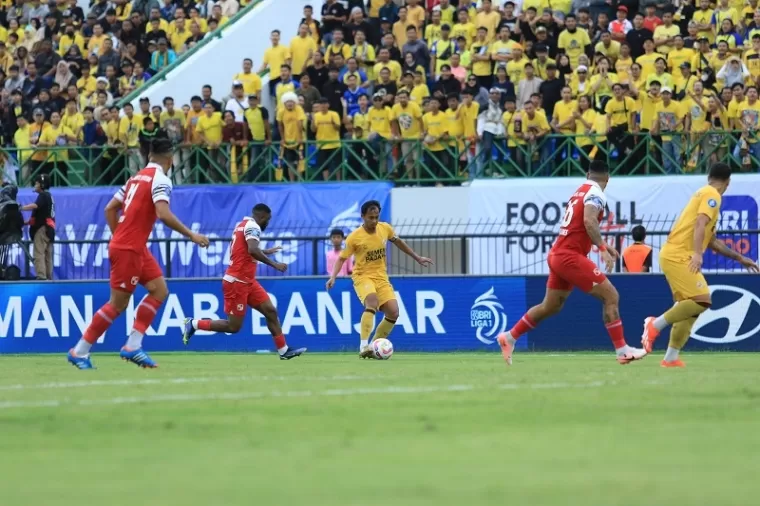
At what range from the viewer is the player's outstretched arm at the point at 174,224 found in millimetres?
13617

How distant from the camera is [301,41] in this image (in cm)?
2980

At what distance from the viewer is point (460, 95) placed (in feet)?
87.0

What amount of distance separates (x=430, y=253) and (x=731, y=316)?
6.13 metres

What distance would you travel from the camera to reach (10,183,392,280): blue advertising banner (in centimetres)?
2633

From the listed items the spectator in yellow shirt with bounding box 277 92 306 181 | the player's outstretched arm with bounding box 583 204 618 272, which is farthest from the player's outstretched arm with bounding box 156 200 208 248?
the spectator in yellow shirt with bounding box 277 92 306 181

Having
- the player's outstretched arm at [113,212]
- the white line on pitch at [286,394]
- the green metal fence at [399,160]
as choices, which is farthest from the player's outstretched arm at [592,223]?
the green metal fence at [399,160]

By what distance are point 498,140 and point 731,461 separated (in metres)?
19.8

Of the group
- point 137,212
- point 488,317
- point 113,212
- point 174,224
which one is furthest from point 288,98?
point 174,224

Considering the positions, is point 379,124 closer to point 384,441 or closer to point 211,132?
point 211,132

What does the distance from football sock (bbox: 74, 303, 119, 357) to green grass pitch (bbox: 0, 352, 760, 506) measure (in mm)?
1483

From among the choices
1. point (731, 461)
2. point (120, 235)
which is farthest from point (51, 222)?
point (731, 461)

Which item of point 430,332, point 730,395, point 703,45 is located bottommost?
point 430,332

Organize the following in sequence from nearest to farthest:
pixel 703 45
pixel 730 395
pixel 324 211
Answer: pixel 730 395
pixel 703 45
pixel 324 211

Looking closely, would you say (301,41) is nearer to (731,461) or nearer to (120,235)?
(120,235)
